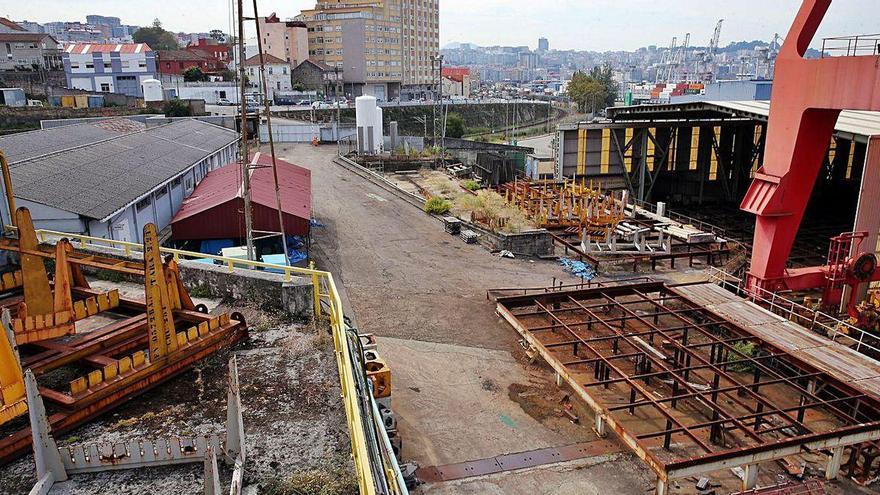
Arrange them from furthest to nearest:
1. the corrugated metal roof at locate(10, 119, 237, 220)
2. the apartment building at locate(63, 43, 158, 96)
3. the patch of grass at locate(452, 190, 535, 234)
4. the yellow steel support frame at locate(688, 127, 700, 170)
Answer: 1. the apartment building at locate(63, 43, 158, 96)
2. the yellow steel support frame at locate(688, 127, 700, 170)
3. the patch of grass at locate(452, 190, 535, 234)
4. the corrugated metal roof at locate(10, 119, 237, 220)

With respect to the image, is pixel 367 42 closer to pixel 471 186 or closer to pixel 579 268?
pixel 471 186

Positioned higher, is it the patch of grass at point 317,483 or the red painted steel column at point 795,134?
the red painted steel column at point 795,134

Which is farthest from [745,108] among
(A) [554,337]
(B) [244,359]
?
(B) [244,359]

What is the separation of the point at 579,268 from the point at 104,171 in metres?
15.9

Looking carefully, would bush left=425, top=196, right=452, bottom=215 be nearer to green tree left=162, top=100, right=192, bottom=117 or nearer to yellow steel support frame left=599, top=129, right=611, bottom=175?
yellow steel support frame left=599, top=129, right=611, bottom=175

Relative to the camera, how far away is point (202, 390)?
25.5 feet

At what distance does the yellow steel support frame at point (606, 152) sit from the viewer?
32969 millimetres

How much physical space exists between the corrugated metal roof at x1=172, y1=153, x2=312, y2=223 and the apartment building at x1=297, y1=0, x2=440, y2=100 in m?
70.6

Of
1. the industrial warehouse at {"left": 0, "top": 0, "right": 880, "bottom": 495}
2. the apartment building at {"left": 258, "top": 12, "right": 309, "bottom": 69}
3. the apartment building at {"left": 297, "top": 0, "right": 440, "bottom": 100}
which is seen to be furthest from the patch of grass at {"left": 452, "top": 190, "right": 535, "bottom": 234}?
the apartment building at {"left": 258, "top": 12, "right": 309, "bottom": 69}

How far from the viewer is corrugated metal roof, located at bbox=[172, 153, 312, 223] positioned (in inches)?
787

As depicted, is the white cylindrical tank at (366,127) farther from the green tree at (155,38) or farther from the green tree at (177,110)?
the green tree at (155,38)

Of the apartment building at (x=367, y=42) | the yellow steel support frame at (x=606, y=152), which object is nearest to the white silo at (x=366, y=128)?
the yellow steel support frame at (x=606, y=152)

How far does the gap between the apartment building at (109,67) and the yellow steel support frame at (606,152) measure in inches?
2163

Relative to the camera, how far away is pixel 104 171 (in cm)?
1945
